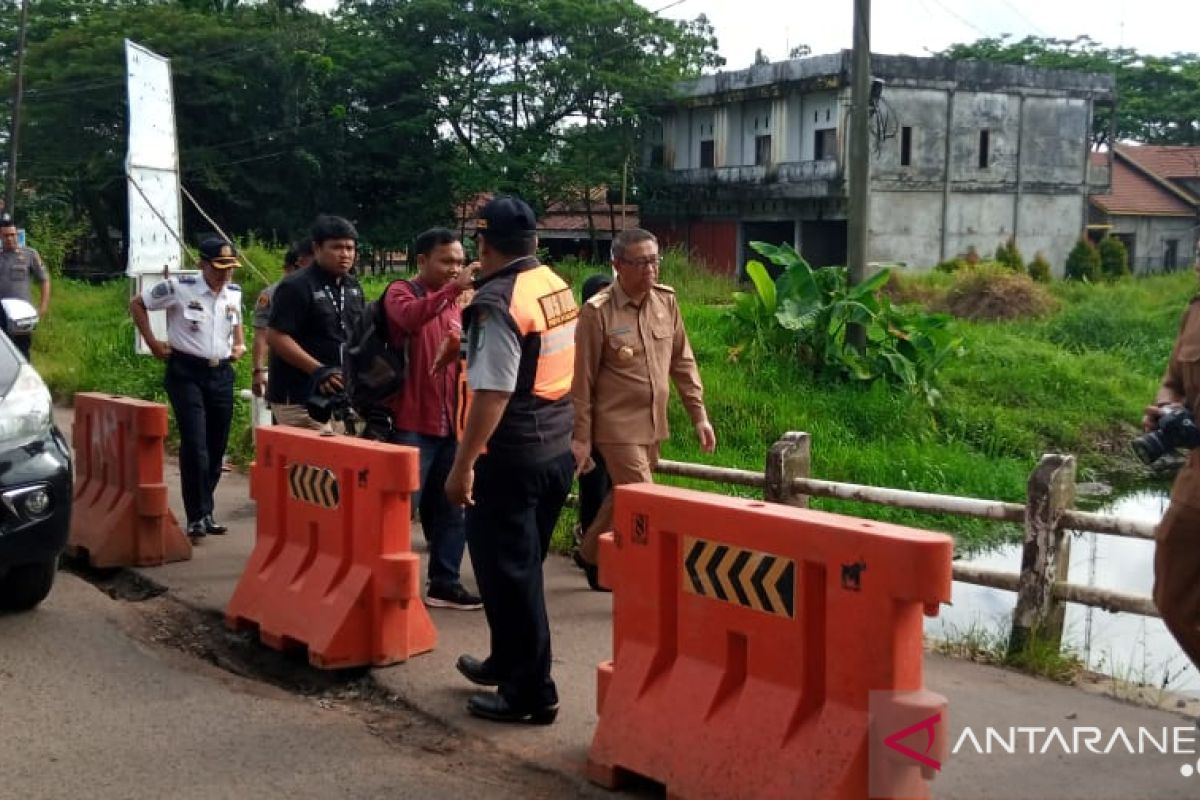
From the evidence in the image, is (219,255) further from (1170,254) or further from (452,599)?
(1170,254)

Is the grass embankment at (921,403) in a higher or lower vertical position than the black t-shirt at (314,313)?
lower

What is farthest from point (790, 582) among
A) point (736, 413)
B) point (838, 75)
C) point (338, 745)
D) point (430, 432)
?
point (838, 75)

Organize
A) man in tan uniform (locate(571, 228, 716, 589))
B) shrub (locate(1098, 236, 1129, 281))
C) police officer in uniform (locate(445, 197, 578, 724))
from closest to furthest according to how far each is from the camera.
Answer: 1. police officer in uniform (locate(445, 197, 578, 724))
2. man in tan uniform (locate(571, 228, 716, 589))
3. shrub (locate(1098, 236, 1129, 281))

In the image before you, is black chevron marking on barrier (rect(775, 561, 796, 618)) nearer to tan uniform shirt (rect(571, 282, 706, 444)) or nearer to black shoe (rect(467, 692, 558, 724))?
black shoe (rect(467, 692, 558, 724))

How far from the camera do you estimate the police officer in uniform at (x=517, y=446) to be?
459cm

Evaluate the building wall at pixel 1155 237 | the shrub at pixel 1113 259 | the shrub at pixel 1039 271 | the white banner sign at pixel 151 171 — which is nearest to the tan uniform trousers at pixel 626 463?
the white banner sign at pixel 151 171

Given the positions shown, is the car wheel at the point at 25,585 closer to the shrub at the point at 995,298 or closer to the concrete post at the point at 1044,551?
the concrete post at the point at 1044,551

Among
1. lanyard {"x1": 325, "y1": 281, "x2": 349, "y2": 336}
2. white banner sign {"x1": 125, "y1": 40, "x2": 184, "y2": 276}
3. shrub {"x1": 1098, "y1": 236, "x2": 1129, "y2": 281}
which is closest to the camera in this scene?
lanyard {"x1": 325, "y1": 281, "x2": 349, "y2": 336}

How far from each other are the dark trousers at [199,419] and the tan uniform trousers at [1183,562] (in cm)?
553

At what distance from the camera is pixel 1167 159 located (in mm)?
50500

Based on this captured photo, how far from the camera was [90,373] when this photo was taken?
15.9m

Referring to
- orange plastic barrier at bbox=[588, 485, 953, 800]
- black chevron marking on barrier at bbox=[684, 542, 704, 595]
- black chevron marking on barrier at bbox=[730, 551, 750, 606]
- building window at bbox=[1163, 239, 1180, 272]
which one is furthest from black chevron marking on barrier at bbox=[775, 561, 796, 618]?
building window at bbox=[1163, 239, 1180, 272]

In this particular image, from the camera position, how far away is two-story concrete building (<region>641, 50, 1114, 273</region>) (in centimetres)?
3566

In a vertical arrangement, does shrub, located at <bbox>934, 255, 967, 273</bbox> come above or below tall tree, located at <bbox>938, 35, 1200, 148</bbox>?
below
